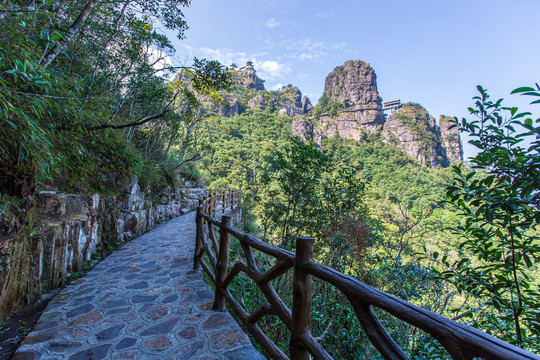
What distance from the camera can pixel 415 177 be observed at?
33.7 metres

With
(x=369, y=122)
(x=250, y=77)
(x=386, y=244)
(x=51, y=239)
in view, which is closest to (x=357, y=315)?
(x=51, y=239)

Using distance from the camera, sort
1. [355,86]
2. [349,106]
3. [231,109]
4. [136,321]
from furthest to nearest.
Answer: [355,86]
[349,106]
[231,109]
[136,321]

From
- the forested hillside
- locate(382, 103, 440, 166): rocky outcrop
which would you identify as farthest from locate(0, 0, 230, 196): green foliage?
locate(382, 103, 440, 166): rocky outcrop

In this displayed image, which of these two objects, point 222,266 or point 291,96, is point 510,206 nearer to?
point 222,266

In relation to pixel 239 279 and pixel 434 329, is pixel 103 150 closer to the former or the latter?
pixel 239 279

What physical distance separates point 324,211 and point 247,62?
244ft

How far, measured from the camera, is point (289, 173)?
6.11 meters

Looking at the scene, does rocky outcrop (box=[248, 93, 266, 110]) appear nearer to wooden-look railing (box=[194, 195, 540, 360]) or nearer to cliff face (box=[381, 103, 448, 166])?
cliff face (box=[381, 103, 448, 166])

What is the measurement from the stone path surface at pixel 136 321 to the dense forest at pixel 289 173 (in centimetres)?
106

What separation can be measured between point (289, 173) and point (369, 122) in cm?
5542

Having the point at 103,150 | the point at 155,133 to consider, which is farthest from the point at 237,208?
the point at 103,150

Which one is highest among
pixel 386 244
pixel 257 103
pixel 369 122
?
pixel 257 103

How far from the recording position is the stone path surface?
1745mm

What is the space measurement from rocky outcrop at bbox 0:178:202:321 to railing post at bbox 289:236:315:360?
8.33 ft
